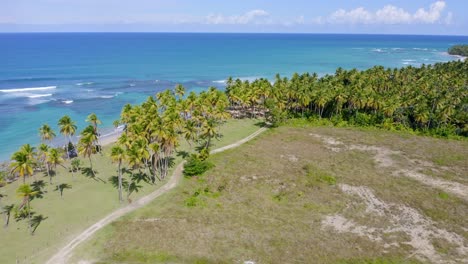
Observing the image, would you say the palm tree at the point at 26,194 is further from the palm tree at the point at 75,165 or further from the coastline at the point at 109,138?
the coastline at the point at 109,138

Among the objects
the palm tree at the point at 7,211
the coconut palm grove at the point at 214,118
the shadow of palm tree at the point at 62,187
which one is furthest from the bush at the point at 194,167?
the palm tree at the point at 7,211

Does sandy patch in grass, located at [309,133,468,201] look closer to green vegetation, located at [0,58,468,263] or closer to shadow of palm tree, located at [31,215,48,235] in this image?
green vegetation, located at [0,58,468,263]

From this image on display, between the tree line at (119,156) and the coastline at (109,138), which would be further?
the coastline at (109,138)

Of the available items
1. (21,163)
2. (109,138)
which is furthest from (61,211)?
(109,138)

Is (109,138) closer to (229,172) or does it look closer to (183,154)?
(183,154)

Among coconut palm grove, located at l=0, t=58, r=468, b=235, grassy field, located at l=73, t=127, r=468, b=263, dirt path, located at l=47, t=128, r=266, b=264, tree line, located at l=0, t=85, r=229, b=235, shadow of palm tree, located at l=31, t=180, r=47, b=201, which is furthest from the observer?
coconut palm grove, located at l=0, t=58, r=468, b=235

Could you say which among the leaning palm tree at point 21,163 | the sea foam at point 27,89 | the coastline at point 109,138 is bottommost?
the coastline at point 109,138

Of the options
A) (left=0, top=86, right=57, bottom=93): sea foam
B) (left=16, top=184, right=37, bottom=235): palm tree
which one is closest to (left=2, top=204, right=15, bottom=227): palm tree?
(left=16, top=184, right=37, bottom=235): palm tree
